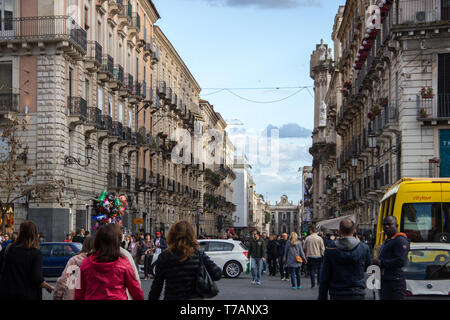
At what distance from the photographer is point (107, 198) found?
21.6m

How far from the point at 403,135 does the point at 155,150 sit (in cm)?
2591

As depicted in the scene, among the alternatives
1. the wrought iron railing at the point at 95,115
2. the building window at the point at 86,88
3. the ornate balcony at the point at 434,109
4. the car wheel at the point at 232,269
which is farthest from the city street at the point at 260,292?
the building window at the point at 86,88

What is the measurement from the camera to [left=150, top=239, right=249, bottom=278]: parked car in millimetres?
27375

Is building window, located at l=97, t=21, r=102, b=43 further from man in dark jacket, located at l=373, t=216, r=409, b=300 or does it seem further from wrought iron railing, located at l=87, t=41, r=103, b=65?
man in dark jacket, located at l=373, t=216, r=409, b=300

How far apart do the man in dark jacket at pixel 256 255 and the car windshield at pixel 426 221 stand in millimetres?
8490

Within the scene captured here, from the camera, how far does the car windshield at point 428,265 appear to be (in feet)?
39.9

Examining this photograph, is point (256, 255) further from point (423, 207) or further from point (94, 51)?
point (94, 51)

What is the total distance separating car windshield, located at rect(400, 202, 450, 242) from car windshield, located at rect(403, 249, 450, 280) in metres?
3.50

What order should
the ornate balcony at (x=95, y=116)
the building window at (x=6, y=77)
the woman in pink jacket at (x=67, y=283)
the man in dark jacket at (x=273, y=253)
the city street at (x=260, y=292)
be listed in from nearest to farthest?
the woman in pink jacket at (x=67, y=283) < the city street at (x=260, y=292) < the man in dark jacket at (x=273, y=253) < the building window at (x=6, y=77) < the ornate balcony at (x=95, y=116)

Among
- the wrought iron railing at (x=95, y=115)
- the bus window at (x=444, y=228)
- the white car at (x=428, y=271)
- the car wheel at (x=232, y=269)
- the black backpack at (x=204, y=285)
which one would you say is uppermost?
the wrought iron railing at (x=95, y=115)

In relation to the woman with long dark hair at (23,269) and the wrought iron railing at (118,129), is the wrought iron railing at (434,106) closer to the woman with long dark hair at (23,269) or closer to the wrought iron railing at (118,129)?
the wrought iron railing at (118,129)
